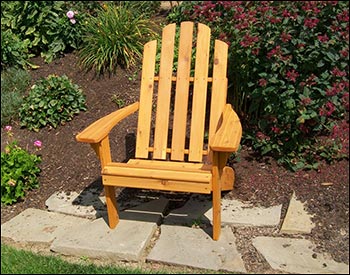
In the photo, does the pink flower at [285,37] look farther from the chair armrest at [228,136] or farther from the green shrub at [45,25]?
the green shrub at [45,25]

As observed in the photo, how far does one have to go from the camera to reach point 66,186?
427cm

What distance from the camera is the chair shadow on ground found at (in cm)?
369

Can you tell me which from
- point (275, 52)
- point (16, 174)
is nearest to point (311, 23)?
point (275, 52)

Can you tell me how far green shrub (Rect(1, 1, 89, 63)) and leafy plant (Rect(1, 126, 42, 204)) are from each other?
6.31 feet

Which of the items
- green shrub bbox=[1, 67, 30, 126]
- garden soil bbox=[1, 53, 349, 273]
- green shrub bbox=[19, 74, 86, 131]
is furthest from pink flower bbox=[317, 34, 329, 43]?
green shrub bbox=[1, 67, 30, 126]

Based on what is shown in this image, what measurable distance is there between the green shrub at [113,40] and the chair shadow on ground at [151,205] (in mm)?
1547

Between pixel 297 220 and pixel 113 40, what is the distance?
2.73 meters

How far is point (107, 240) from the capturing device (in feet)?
11.5

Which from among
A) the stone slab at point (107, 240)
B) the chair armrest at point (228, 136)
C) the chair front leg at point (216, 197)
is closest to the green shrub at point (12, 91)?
the stone slab at point (107, 240)

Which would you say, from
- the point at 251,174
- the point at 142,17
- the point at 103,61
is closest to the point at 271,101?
the point at 251,174

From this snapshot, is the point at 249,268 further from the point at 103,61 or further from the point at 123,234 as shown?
the point at 103,61

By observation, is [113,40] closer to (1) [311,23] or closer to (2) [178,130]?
(2) [178,130]

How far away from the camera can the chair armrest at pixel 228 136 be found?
3.03m

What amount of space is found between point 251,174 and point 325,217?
684 millimetres
